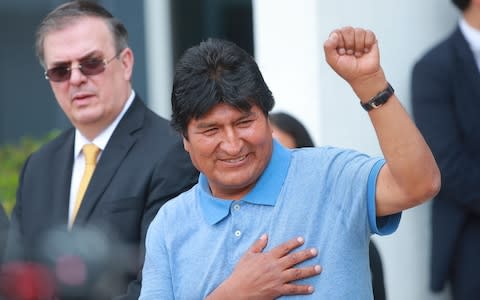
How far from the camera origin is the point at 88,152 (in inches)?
171

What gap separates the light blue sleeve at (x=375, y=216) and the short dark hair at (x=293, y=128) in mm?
1625

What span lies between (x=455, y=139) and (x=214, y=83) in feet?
8.24

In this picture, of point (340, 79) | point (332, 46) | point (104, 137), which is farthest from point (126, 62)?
point (332, 46)

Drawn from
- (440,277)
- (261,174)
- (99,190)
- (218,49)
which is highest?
(218,49)

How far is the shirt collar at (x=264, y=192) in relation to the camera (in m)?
3.07

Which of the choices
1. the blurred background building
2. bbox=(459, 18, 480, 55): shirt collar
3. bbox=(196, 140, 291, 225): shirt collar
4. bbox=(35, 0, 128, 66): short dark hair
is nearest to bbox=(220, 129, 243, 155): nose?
bbox=(196, 140, 291, 225): shirt collar

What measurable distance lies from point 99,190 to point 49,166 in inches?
15.1

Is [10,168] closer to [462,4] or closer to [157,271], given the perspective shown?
[462,4]

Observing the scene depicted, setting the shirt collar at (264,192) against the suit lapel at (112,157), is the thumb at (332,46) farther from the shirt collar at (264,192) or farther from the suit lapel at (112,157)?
the suit lapel at (112,157)

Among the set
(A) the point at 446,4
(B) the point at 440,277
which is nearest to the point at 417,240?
(B) the point at 440,277

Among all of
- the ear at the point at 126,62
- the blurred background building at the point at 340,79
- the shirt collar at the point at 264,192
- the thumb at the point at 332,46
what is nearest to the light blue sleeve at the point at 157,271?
the shirt collar at the point at 264,192

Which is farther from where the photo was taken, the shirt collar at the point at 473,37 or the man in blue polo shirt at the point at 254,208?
the shirt collar at the point at 473,37

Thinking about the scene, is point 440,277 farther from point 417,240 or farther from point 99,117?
point 99,117

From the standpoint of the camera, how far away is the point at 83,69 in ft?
14.2
